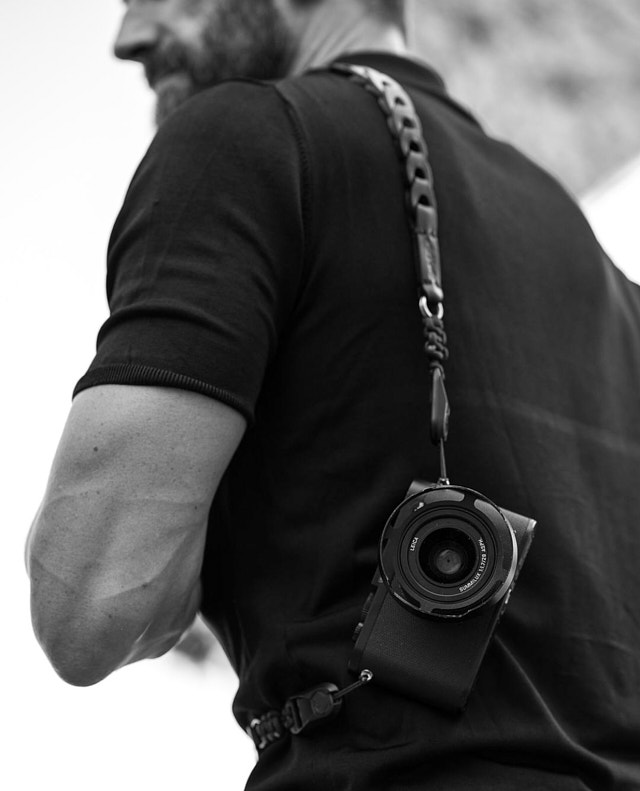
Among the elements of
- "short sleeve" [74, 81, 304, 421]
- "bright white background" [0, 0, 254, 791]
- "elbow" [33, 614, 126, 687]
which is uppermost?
"short sleeve" [74, 81, 304, 421]

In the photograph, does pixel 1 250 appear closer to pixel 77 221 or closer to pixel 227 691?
pixel 77 221

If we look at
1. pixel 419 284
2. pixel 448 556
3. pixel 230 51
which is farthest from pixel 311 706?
pixel 230 51

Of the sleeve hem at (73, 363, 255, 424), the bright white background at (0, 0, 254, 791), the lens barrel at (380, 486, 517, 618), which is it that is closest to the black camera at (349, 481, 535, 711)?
the lens barrel at (380, 486, 517, 618)

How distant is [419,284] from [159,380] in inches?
7.6

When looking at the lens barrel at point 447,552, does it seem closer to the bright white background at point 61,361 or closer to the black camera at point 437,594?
the black camera at point 437,594

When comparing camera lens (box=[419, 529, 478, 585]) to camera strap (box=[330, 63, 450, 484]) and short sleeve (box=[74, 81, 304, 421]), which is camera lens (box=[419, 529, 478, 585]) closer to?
camera strap (box=[330, 63, 450, 484])

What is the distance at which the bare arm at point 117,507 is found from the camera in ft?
2.12

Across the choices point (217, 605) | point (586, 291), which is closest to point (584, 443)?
point (586, 291)

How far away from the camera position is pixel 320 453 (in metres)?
0.69

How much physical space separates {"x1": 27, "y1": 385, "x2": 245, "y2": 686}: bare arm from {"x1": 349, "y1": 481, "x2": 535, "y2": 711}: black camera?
0.12 m

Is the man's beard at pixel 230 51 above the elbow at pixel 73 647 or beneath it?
above

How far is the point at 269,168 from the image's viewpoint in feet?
2.33

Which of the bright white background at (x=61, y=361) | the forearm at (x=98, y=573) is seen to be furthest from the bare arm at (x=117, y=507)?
the bright white background at (x=61, y=361)

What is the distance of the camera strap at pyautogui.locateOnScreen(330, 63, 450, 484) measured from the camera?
0.67 m
